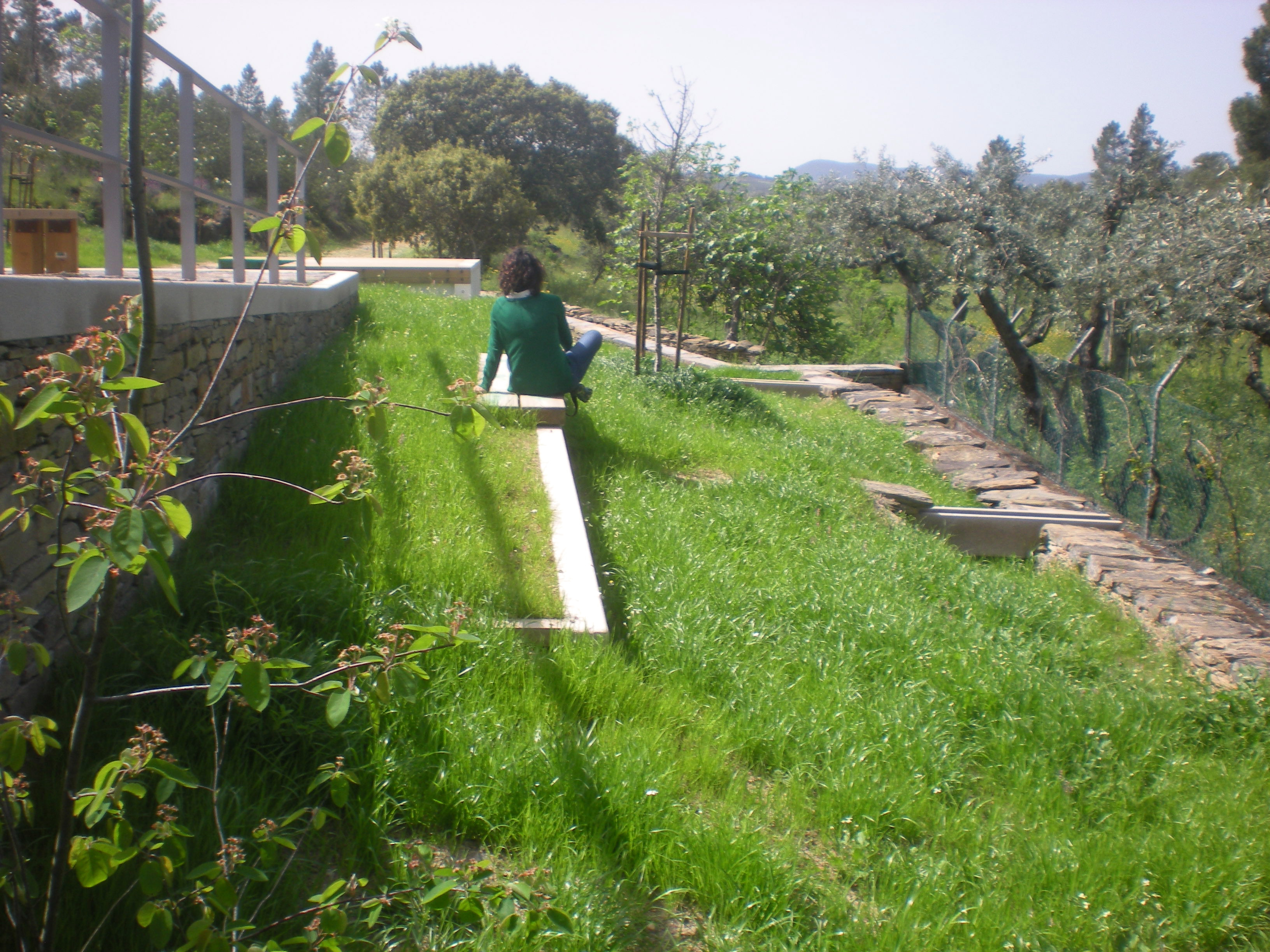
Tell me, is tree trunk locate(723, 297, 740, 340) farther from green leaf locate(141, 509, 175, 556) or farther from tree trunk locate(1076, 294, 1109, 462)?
green leaf locate(141, 509, 175, 556)

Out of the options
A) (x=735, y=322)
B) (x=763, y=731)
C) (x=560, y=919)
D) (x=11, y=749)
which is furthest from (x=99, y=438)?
(x=735, y=322)

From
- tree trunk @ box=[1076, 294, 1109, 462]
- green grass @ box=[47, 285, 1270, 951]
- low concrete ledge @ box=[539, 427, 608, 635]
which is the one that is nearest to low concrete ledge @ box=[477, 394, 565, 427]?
low concrete ledge @ box=[539, 427, 608, 635]

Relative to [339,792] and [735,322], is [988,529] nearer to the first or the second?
[339,792]

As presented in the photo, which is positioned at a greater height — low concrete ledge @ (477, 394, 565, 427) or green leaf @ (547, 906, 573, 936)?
low concrete ledge @ (477, 394, 565, 427)

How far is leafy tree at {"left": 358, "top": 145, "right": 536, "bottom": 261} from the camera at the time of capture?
25.4 m

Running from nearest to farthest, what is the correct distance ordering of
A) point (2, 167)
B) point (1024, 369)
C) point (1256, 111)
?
point (2, 167) → point (1024, 369) → point (1256, 111)

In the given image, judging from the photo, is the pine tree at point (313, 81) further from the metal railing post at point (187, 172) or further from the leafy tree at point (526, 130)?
the metal railing post at point (187, 172)

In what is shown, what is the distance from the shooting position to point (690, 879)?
2426 mm

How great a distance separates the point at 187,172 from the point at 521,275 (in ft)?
8.01

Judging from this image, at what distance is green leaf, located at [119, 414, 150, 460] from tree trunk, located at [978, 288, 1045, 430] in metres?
10.4

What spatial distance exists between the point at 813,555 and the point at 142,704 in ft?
11.2

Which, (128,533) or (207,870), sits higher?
(128,533)

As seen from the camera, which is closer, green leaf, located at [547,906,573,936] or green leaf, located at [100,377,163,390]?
green leaf, located at [100,377,163,390]

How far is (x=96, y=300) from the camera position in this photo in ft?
8.83
